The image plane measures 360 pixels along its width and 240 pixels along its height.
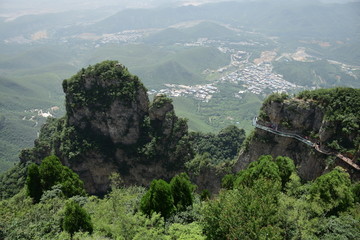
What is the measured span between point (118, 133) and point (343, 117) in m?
43.3

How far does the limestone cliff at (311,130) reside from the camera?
43688mm

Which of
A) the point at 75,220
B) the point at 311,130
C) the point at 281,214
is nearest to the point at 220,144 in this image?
the point at 311,130

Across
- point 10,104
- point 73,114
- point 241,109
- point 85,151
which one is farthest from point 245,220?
point 10,104

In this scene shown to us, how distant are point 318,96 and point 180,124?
28430 millimetres

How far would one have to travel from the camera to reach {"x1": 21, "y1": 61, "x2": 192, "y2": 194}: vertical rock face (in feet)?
209

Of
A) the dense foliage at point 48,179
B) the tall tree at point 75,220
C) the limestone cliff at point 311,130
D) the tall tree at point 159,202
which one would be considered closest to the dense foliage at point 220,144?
the limestone cliff at point 311,130

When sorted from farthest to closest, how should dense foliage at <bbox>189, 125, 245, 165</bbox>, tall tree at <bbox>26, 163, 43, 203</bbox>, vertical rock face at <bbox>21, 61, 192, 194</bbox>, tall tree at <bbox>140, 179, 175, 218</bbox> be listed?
dense foliage at <bbox>189, 125, 245, 165</bbox> → vertical rock face at <bbox>21, 61, 192, 194</bbox> → tall tree at <bbox>26, 163, 43, 203</bbox> → tall tree at <bbox>140, 179, 175, 218</bbox>

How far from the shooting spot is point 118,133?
64.4 metres

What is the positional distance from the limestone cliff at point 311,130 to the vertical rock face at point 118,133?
17531 millimetres

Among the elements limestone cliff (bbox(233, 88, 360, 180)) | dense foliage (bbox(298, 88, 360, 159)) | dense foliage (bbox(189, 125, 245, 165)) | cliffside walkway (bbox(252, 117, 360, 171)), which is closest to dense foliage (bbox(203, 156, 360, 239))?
cliffside walkway (bbox(252, 117, 360, 171))

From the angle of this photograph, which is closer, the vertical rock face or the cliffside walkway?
the cliffside walkway

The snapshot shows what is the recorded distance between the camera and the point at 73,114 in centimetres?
6625

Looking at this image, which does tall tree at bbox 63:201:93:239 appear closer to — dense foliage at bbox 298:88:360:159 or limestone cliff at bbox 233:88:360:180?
limestone cliff at bbox 233:88:360:180

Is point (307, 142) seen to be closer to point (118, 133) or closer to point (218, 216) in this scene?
point (218, 216)
